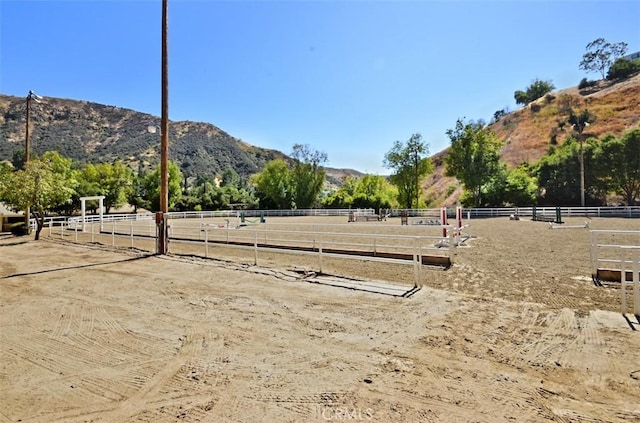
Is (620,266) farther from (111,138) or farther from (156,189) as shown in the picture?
(111,138)

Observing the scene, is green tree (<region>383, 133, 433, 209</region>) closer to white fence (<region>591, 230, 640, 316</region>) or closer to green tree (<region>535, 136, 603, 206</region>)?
green tree (<region>535, 136, 603, 206</region>)

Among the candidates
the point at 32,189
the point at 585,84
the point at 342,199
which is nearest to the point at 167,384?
the point at 32,189

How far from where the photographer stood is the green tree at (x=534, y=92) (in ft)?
353

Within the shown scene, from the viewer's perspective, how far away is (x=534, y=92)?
358 feet

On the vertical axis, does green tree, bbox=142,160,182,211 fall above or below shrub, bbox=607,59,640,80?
below

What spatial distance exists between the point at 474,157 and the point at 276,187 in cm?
3039

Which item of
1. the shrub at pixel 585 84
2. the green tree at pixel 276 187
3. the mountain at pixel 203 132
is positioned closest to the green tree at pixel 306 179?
the green tree at pixel 276 187

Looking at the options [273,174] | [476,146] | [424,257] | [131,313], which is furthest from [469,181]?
[131,313]

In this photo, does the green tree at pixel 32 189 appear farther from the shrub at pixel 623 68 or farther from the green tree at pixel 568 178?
the shrub at pixel 623 68

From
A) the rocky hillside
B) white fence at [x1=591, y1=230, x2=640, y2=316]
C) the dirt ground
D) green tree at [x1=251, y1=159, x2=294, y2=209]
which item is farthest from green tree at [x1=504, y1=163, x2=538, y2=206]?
the dirt ground

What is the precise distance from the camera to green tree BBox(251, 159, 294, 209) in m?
55.6

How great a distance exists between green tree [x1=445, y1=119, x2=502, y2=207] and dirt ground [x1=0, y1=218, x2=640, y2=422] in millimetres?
37753

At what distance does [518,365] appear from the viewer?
317cm

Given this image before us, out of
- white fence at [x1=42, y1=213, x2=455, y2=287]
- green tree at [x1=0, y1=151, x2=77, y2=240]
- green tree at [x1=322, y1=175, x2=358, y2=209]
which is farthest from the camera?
green tree at [x1=322, y1=175, x2=358, y2=209]
